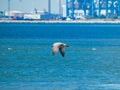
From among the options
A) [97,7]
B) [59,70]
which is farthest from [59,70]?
[97,7]

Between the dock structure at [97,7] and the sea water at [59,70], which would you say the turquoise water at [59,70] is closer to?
the sea water at [59,70]

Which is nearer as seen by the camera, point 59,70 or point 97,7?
point 59,70

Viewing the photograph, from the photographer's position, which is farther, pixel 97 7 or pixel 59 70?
pixel 97 7

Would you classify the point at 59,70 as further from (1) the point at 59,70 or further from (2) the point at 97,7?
(2) the point at 97,7

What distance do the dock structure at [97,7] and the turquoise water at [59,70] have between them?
12562 cm

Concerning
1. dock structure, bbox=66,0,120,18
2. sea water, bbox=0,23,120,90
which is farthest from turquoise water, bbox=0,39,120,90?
dock structure, bbox=66,0,120,18

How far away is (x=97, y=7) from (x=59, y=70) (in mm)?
145378

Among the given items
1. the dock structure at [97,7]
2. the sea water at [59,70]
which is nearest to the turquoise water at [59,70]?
the sea water at [59,70]

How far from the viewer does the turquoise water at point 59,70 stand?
31984 millimetres

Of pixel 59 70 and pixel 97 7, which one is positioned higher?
pixel 59 70

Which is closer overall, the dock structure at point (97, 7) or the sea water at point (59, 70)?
the sea water at point (59, 70)

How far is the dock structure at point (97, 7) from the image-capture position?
183875 mm

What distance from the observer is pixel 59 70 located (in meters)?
39.8

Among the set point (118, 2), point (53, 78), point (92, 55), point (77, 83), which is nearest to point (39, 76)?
point (53, 78)
